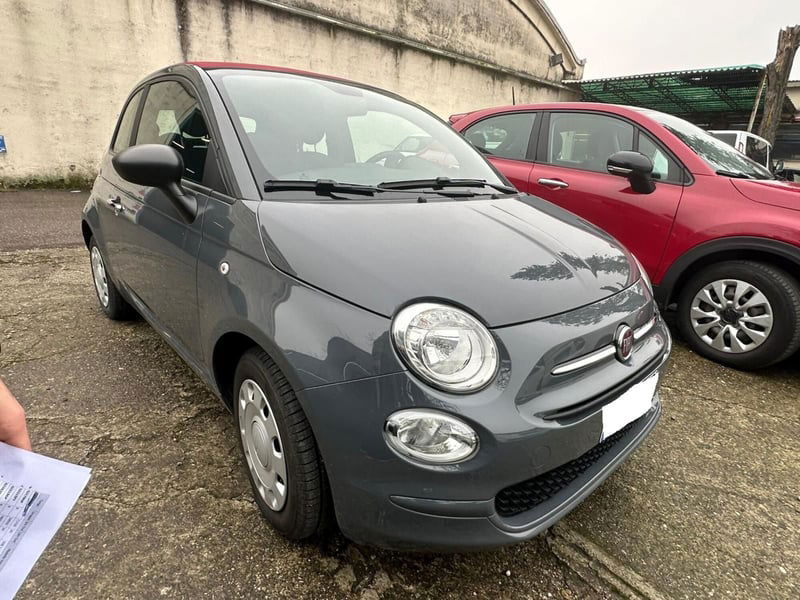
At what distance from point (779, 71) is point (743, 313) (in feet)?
27.8

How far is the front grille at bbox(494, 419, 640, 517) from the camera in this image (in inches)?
51.8

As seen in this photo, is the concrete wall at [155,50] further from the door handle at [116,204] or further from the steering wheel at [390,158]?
the steering wheel at [390,158]

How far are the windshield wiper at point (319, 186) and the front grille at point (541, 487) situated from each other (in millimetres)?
1123

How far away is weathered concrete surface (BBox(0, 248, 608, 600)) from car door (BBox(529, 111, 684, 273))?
2.30 meters

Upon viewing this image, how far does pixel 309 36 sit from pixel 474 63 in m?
5.71

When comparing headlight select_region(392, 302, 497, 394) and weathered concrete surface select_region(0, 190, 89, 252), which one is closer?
headlight select_region(392, 302, 497, 394)

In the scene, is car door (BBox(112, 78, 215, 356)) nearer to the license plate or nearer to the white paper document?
the white paper document

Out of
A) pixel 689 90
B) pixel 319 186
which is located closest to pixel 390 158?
pixel 319 186

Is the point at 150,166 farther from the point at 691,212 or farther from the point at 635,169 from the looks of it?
the point at 691,212

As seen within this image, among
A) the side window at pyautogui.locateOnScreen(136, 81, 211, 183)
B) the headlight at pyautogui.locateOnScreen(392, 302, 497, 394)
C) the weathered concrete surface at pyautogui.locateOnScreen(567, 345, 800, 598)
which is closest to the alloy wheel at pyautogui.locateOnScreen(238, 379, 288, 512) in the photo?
the headlight at pyautogui.locateOnScreen(392, 302, 497, 394)

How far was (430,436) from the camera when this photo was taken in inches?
46.6

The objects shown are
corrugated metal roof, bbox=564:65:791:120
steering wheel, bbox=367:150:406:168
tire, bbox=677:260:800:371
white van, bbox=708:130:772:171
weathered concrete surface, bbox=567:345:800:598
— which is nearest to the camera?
weathered concrete surface, bbox=567:345:800:598

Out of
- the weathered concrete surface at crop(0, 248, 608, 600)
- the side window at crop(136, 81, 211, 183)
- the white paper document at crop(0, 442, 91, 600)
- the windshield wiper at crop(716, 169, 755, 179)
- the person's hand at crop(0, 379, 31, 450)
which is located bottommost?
the weathered concrete surface at crop(0, 248, 608, 600)

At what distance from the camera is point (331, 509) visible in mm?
1464
